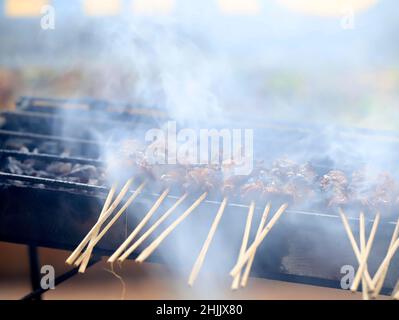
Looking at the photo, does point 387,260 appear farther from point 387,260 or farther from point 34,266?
point 34,266

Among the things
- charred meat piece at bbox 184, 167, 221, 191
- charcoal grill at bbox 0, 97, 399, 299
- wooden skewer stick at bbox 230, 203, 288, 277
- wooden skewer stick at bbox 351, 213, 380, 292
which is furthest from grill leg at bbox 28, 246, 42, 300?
wooden skewer stick at bbox 351, 213, 380, 292

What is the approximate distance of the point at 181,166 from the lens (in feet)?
12.8

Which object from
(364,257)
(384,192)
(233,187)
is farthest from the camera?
(233,187)

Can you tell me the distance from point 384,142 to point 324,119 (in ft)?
19.2

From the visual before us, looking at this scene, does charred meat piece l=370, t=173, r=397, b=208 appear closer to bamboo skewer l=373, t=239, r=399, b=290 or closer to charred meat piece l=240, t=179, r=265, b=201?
bamboo skewer l=373, t=239, r=399, b=290
